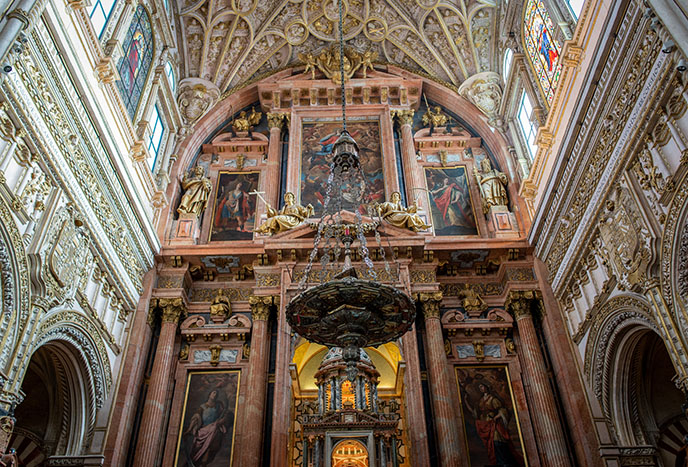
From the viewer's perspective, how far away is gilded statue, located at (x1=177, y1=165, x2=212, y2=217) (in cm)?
1438

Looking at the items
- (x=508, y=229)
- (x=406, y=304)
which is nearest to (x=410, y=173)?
(x=508, y=229)

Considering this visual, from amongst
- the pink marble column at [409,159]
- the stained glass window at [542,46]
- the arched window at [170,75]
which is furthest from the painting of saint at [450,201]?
the arched window at [170,75]

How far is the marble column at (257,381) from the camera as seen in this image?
35.3 feet

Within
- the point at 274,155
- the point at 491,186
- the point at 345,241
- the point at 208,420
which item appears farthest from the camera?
the point at 274,155

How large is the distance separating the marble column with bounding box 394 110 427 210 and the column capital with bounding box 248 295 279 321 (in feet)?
14.0

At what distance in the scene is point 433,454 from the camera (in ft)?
36.0

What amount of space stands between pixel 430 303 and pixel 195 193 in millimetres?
6374

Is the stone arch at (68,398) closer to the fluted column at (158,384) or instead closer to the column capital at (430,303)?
the fluted column at (158,384)

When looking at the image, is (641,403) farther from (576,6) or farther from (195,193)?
(195,193)

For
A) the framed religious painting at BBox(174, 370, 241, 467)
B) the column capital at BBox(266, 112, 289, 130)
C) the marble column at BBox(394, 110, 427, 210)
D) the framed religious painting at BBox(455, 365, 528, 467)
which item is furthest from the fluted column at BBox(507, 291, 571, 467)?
the column capital at BBox(266, 112, 289, 130)

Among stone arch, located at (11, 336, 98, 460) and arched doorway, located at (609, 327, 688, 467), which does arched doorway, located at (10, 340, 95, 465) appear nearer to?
stone arch, located at (11, 336, 98, 460)

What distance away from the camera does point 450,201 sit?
14930mm

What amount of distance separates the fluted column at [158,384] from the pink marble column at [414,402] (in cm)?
470

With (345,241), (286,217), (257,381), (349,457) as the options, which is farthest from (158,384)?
(345,241)
